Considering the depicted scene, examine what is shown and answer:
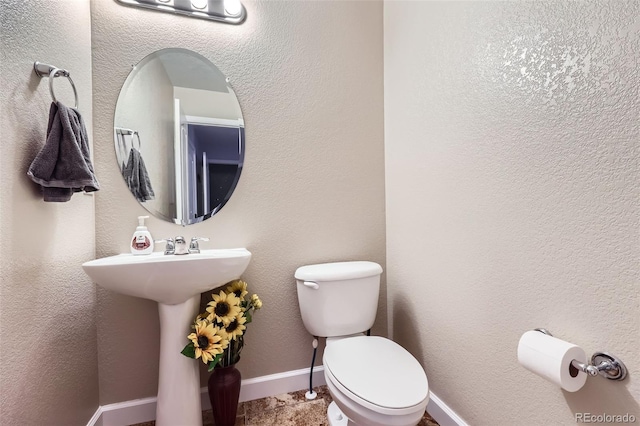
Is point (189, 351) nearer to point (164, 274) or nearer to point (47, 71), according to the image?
point (164, 274)

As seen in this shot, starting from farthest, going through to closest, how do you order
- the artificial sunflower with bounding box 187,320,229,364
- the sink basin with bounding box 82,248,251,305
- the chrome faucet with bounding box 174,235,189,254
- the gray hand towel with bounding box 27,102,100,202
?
the chrome faucet with bounding box 174,235,189,254
the artificial sunflower with bounding box 187,320,229,364
the sink basin with bounding box 82,248,251,305
the gray hand towel with bounding box 27,102,100,202

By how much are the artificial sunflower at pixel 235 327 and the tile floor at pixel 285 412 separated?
46 centimetres

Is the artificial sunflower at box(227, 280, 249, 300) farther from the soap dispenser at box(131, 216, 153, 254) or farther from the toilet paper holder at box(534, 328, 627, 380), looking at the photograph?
the toilet paper holder at box(534, 328, 627, 380)

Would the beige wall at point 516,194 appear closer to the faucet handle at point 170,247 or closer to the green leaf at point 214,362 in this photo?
the green leaf at point 214,362

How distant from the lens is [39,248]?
1016 millimetres

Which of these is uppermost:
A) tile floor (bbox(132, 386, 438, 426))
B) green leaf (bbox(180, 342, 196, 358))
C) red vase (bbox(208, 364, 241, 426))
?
green leaf (bbox(180, 342, 196, 358))

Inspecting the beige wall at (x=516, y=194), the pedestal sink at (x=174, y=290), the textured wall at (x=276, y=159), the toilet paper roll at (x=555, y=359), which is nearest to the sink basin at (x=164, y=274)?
the pedestal sink at (x=174, y=290)

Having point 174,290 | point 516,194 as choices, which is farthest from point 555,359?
point 174,290

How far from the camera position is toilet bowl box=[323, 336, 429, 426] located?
943 mm

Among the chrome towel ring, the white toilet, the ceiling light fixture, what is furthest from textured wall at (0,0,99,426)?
the white toilet

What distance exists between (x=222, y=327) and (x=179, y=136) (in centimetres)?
96

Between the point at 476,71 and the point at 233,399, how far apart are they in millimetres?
1715

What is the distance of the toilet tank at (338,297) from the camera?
1443mm

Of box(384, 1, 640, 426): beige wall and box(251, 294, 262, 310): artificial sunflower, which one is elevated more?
box(384, 1, 640, 426): beige wall
